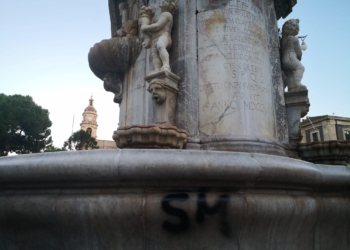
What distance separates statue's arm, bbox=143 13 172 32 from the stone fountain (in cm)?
2

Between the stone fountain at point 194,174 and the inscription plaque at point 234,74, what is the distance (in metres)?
0.02

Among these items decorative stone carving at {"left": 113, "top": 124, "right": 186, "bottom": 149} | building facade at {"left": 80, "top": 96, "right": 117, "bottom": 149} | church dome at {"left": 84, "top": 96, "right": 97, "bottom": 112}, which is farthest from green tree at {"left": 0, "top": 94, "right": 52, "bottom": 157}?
church dome at {"left": 84, "top": 96, "right": 97, "bottom": 112}

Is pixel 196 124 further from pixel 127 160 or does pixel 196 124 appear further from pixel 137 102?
pixel 127 160

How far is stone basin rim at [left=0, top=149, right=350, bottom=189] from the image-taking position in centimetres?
227

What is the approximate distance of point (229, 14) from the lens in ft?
16.4

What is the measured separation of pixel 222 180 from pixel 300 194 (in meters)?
1.07

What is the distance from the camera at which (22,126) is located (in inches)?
1428

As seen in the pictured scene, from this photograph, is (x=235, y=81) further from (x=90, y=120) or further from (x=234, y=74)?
(x=90, y=120)

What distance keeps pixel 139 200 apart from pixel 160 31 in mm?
3507

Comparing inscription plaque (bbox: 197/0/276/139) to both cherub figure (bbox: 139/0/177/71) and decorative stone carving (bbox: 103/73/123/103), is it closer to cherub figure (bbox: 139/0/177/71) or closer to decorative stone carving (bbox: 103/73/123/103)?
cherub figure (bbox: 139/0/177/71)

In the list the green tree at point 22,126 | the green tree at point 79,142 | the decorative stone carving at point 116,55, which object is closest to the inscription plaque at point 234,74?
the decorative stone carving at point 116,55

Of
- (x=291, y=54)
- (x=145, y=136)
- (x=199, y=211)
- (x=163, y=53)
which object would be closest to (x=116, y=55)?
(x=163, y=53)

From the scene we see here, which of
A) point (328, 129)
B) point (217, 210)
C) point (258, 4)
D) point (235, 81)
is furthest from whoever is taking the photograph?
point (328, 129)

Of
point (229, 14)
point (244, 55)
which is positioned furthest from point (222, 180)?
point (229, 14)
